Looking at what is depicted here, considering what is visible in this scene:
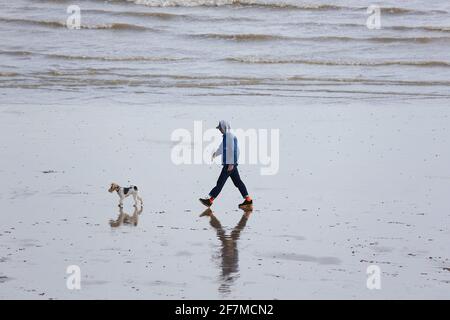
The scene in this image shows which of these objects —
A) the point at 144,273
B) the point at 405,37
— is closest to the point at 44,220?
the point at 144,273

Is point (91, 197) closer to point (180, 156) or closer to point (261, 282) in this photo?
point (180, 156)

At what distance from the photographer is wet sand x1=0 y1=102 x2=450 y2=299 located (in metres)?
11.3

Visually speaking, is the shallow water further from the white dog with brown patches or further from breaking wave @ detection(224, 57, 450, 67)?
the white dog with brown patches

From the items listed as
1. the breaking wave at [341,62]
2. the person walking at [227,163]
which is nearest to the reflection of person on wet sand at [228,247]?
the person walking at [227,163]

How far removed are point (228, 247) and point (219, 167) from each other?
496cm

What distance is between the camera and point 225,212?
1486 cm

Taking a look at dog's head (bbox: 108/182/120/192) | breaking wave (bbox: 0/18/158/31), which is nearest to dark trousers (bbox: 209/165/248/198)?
dog's head (bbox: 108/182/120/192)

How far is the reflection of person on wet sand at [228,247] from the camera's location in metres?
11.4

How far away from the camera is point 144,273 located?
1159 centimetres

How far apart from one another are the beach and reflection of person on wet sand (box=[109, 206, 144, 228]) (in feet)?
0.30

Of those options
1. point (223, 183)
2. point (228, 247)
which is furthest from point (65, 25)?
point (228, 247)

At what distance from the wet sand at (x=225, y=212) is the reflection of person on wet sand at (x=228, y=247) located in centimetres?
2

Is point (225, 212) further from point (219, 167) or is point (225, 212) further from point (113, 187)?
point (219, 167)
